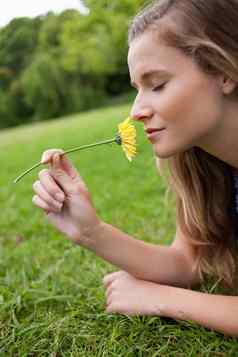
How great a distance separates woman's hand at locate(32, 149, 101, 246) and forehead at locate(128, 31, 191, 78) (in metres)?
0.29

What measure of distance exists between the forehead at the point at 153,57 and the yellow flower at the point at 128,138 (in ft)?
0.51

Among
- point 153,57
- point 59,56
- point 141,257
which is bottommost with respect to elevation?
point 141,257

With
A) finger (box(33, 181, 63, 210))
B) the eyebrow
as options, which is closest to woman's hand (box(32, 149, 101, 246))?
finger (box(33, 181, 63, 210))

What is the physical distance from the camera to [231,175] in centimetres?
169

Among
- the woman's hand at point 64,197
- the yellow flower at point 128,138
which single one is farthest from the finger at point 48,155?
the yellow flower at point 128,138

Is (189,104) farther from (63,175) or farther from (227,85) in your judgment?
(63,175)

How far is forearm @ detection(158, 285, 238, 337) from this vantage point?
4.59ft

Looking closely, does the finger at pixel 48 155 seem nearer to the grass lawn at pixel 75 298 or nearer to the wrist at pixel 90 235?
the wrist at pixel 90 235

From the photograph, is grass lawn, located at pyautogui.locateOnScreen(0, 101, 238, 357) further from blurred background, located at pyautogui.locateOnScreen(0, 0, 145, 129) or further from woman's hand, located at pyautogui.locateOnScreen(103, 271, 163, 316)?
blurred background, located at pyautogui.locateOnScreen(0, 0, 145, 129)

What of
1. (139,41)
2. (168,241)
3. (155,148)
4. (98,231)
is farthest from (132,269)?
(168,241)

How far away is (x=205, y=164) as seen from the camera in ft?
5.45

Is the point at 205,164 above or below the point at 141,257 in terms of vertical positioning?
above

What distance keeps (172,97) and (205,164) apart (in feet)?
1.29

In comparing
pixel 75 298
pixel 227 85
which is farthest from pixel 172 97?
pixel 75 298
